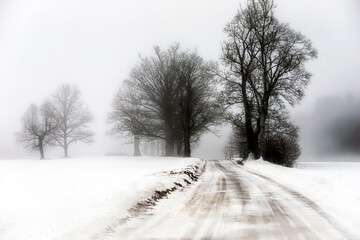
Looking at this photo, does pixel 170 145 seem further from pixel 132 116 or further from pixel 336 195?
pixel 336 195

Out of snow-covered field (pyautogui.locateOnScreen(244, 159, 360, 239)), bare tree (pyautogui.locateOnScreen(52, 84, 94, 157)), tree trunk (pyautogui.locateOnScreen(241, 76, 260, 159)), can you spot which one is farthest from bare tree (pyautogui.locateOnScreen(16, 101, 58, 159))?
snow-covered field (pyautogui.locateOnScreen(244, 159, 360, 239))

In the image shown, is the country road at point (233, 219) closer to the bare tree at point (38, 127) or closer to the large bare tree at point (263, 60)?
the large bare tree at point (263, 60)

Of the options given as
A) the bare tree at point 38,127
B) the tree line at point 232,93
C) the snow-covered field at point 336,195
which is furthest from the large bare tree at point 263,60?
the bare tree at point 38,127

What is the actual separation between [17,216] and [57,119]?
4440 cm

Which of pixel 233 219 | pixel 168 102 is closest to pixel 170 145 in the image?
pixel 168 102

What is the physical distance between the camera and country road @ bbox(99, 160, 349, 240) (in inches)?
225

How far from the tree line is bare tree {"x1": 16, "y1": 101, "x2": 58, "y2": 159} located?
5.42 ft

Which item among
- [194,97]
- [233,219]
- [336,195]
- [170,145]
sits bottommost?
[233,219]

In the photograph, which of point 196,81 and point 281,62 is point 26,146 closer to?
point 196,81

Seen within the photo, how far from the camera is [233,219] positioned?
270 inches

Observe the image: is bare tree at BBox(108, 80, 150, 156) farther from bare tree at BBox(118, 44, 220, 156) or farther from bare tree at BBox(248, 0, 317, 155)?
bare tree at BBox(248, 0, 317, 155)

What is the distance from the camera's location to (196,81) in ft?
122

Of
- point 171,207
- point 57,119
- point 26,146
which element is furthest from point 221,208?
point 26,146

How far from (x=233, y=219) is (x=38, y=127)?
46999 mm
